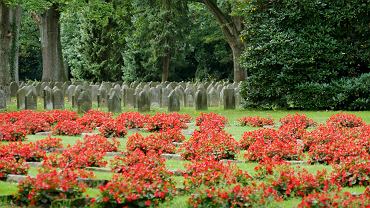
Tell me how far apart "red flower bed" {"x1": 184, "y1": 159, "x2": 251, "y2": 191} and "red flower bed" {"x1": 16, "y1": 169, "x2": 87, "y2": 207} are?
1361mm

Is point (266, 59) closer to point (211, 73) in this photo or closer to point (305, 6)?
point (305, 6)

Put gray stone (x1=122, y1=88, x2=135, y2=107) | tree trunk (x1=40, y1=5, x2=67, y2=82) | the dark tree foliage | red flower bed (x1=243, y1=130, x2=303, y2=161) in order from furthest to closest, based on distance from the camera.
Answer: tree trunk (x1=40, y1=5, x2=67, y2=82) < gray stone (x1=122, y1=88, x2=135, y2=107) < the dark tree foliage < red flower bed (x1=243, y1=130, x2=303, y2=161)

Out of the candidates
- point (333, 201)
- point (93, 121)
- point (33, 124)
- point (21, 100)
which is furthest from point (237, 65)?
point (333, 201)

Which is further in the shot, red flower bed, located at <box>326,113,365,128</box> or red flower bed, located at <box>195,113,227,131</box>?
red flower bed, located at <box>326,113,365,128</box>

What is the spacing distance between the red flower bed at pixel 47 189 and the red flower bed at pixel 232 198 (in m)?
1.45

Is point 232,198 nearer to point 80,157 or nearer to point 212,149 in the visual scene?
point 80,157

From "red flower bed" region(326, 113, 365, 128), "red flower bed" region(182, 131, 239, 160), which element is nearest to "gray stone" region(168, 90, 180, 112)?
"red flower bed" region(326, 113, 365, 128)

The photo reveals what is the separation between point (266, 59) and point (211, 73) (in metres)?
30.5

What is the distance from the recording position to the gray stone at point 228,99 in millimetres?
23300

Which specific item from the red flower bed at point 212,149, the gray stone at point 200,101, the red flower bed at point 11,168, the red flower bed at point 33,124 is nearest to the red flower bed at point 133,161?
the red flower bed at point 11,168

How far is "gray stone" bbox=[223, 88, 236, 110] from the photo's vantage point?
2330 centimetres

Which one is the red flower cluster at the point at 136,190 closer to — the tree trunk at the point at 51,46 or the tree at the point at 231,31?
the tree at the point at 231,31

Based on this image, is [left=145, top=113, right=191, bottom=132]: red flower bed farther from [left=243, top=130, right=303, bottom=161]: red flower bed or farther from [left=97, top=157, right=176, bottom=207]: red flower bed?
[left=97, top=157, right=176, bottom=207]: red flower bed

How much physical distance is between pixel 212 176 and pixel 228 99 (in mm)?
15344
